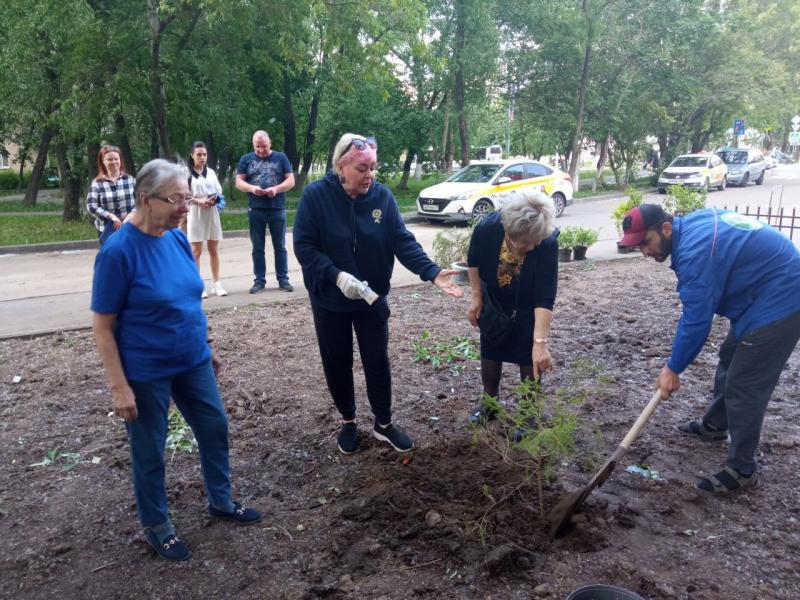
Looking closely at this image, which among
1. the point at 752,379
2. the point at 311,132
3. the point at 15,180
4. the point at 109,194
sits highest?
the point at 311,132

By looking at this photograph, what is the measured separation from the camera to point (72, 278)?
9648mm

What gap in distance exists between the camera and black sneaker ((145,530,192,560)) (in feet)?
9.59

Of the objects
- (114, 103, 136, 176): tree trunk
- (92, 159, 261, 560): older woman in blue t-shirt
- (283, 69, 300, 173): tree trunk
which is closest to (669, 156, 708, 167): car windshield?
(283, 69, 300, 173): tree trunk

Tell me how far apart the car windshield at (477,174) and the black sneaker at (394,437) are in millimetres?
12634

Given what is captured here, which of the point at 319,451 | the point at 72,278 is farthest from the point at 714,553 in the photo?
the point at 72,278

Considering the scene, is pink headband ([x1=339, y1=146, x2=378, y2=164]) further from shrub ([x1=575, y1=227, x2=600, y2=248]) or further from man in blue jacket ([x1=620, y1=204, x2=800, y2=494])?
shrub ([x1=575, y1=227, x2=600, y2=248])

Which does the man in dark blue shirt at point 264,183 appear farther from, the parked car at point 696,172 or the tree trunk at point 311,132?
the parked car at point 696,172

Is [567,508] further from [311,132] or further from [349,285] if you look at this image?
[311,132]

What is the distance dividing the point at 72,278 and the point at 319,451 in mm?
7236

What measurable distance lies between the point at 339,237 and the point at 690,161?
25334mm

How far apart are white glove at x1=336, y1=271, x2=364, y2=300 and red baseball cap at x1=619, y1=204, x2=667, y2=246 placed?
4.41ft

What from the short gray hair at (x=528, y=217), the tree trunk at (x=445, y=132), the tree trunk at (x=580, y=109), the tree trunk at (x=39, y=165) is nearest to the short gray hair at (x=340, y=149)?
the short gray hair at (x=528, y=217)

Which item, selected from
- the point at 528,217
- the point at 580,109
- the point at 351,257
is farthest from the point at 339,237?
the point at 580,109

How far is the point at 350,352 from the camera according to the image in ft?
12.3
